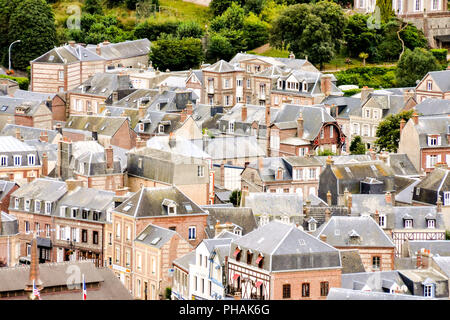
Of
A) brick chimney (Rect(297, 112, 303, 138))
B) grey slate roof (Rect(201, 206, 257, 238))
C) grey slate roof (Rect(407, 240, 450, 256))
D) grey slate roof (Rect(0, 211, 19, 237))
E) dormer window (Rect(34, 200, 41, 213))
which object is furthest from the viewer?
brick chimney (Rect(297, 112, 303, 138))

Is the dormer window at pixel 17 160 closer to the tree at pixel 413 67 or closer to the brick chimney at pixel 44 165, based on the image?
the brick chimney at pixel 44 165

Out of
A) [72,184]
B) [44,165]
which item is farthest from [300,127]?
[72,184]

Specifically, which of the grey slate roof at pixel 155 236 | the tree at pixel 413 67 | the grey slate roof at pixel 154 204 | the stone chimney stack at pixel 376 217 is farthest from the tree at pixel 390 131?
the grey slate roof at pixel 155 236

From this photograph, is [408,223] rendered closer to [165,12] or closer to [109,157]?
[109,157]

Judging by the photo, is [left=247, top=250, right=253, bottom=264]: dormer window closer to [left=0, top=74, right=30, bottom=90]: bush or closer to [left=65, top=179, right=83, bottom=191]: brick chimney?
[left=65, top=179, right=83, bottom=191]: brick chimney

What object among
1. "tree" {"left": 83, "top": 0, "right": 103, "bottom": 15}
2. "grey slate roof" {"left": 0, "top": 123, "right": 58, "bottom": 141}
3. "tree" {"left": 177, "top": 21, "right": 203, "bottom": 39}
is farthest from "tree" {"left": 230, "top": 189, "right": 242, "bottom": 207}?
"tree" {"left": 83, "top": 0, "right": 103, "bottom": 15}
